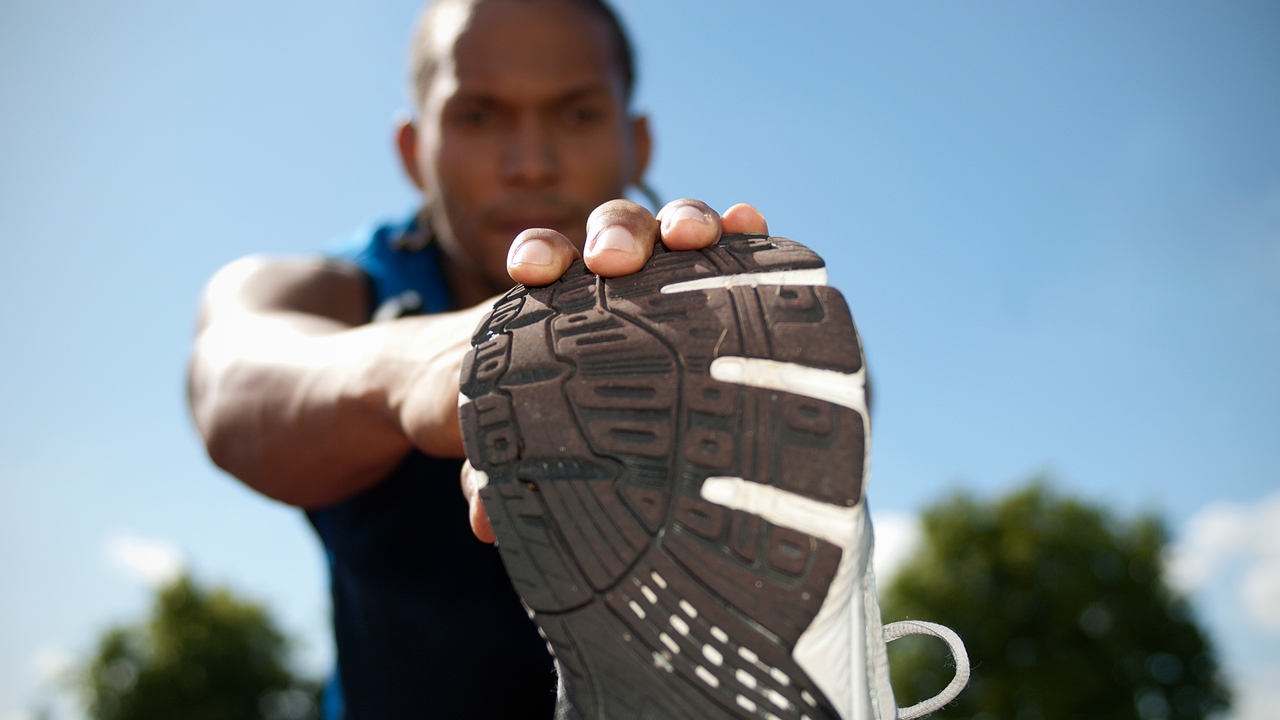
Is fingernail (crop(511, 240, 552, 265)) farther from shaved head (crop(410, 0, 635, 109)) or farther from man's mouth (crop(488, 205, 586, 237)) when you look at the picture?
shaved head (crop(410, 0, 635, 109))

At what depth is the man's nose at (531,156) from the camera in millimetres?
2385

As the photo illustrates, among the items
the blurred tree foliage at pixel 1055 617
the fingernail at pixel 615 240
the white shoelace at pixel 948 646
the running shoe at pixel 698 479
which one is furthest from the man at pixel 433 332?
the blurred tree foliage at pixel 1055 617

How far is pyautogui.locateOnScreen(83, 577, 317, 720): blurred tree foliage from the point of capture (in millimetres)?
23656

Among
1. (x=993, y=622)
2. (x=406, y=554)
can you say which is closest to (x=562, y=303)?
(x=406, y=554)

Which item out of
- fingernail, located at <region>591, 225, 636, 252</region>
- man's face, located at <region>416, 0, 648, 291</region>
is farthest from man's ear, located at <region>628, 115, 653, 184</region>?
fingernail, located at <region>591, 225, 636, 252</region>

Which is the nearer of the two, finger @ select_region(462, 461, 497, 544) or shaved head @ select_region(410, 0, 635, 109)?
finger @ select_region(462, 461, 497, 544)

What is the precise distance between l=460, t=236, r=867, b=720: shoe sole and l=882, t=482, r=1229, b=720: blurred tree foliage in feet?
61.8

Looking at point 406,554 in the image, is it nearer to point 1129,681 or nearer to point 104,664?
point 1129,681

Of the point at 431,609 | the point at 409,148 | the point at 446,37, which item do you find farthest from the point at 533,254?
the point at 409,148

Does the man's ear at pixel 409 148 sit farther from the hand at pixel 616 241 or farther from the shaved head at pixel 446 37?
the hand at pixel 616 241

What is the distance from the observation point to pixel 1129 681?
18.6 m

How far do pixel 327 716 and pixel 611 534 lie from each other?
263 centimetres

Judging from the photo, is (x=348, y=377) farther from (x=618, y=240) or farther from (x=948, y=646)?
(x=948, y=646)

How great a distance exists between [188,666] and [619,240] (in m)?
27.9
